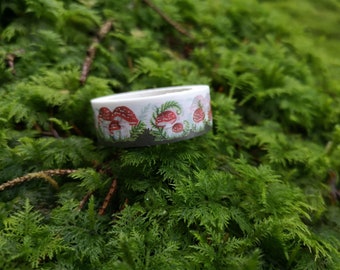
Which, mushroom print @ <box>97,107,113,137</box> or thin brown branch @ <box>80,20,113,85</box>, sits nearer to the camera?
mushroom print @ <box>97,107,113,137</box>

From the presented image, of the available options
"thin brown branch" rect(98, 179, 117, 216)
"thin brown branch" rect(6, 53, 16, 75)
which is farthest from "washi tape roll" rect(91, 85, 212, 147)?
"thin brown branch" rect(6, 53, 16, 75)

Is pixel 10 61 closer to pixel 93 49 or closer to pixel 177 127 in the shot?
pixel 93 49

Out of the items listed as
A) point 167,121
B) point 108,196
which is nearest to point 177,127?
point 167,121

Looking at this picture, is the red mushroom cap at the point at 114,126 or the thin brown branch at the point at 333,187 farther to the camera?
the thin brown branch at the point at 333,187

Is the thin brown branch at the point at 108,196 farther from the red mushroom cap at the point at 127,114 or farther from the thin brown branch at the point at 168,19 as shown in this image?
the thin brown branch at the point at 168,19

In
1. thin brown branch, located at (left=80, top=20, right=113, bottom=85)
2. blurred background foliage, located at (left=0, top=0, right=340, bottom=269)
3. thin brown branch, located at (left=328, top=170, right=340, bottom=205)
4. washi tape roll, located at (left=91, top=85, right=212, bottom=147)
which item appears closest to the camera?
blurred background foliage, located at (left=0, top=0, right=340, bottom=269)

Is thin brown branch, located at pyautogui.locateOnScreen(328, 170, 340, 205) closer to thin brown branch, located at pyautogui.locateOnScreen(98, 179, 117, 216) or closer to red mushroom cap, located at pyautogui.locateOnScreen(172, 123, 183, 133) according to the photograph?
red mushroom cap, located at pyautogui.locateOnScreen(172, 123, 183, 133)

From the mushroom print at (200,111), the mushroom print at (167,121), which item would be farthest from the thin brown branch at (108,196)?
the mushroom print at (200,111)
